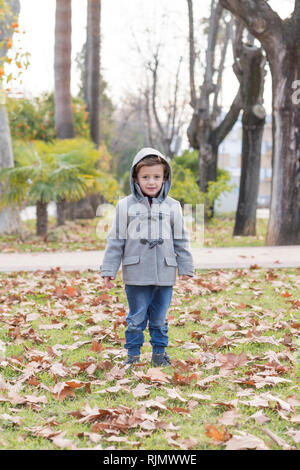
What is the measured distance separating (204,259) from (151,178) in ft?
18.9

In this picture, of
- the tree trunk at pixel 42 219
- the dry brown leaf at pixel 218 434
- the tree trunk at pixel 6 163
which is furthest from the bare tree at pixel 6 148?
the dry brown leaf at pixel 218 434

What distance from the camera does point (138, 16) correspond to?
91.2 ft

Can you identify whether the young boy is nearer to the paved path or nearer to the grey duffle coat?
the grey duffle coat

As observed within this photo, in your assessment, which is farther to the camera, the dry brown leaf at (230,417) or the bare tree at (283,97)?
the bare tree at (283,97)

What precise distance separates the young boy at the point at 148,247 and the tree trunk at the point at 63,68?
13.3 m

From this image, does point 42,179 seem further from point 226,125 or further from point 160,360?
point 160,360

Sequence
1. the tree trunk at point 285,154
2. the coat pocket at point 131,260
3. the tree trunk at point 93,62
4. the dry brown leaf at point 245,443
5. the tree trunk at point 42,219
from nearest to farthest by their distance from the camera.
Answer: the dry brown leaf at point 245,443 → the coat pocket at point 131,260 → the tree trunk at point 285,154 → the tree trunk at point 42,219 → the tree trunk at point 93,62

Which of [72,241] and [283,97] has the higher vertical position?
[283,97]

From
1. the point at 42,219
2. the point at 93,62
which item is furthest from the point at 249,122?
the point at 93,62

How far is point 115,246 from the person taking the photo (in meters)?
4.05

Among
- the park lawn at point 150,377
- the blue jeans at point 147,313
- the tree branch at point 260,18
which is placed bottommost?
the park lawn at point 150,377

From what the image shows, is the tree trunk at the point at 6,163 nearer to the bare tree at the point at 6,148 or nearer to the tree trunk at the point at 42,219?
the bare tree at the point at 6,148

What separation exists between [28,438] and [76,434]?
0.25 metres

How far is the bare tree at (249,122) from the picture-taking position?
13.0 metres
